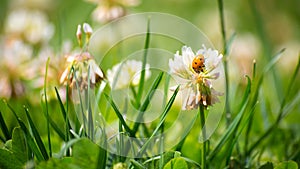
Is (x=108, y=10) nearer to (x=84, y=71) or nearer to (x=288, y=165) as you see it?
(x=84, y=71)

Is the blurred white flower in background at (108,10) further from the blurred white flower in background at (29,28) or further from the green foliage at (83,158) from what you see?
the green foliage at (83,158)

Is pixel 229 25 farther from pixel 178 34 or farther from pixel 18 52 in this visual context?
pixel 18 52

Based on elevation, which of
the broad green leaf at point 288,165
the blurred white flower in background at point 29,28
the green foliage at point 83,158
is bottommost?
the broad green leaf at point 288,165

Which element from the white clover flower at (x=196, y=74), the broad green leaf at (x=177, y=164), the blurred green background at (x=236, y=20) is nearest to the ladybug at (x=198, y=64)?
the white clover flower at (x=196, y=74)

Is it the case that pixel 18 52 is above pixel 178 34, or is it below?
below

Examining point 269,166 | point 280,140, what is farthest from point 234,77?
point 269,166

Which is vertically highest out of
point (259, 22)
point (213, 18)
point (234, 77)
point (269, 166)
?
point (213, 18)

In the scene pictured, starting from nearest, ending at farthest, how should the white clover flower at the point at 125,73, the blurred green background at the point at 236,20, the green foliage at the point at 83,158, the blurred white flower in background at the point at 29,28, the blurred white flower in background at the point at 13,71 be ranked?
the green foliage at the point at 83,158 < the white clover flower at the point at 125,73 < the blurred white flower in background at the point at 13,71 < the blurred white flower in background at the point at 29,28 < the blurred green background at the point at 236,20

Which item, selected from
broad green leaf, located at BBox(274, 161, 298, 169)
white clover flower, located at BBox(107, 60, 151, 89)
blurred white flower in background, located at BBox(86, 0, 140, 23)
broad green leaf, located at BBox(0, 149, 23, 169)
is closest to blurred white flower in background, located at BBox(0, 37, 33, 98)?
blurred white flower in background, located at BBox(86, 0, 140, 23)
